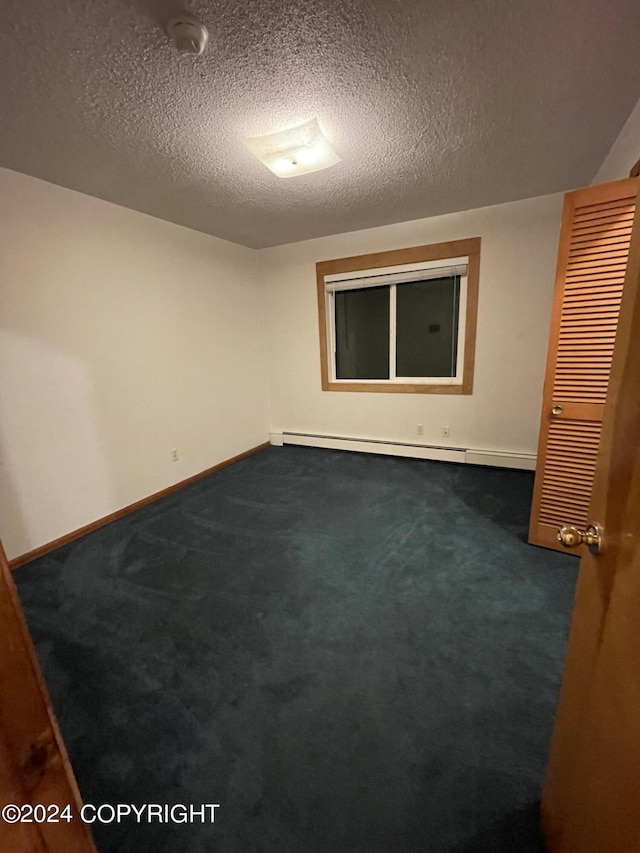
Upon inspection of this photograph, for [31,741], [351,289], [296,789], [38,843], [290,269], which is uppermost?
[290,269]

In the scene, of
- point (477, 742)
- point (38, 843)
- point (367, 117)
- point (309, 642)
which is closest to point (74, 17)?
point (367, 117)

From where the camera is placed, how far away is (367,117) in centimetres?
175

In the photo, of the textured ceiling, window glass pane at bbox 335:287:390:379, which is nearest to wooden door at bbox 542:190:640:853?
the textured ceiling

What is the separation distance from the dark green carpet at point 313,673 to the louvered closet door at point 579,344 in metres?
0.39

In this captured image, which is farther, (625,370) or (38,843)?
(625,370)

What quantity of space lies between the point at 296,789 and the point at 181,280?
3.51 m

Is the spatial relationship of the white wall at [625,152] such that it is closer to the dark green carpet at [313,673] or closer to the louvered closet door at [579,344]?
the louvered closet door at [579,344]

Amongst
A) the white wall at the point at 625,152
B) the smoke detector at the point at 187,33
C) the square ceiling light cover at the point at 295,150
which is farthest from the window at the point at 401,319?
the smoke detector at the point at 187,33

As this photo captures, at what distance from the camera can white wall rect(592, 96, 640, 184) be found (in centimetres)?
172

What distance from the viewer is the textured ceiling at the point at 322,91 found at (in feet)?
3.92

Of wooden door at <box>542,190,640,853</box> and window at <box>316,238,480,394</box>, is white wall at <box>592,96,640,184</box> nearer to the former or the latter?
window at <box>316,238,480,394</box>

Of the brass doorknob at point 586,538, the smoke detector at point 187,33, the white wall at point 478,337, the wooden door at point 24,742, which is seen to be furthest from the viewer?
the white wall at point 478,337

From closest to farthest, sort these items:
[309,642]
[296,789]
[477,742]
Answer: [296,789]
[477,742]
[309,642]

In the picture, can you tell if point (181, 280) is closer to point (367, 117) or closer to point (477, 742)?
point (367, 117)
